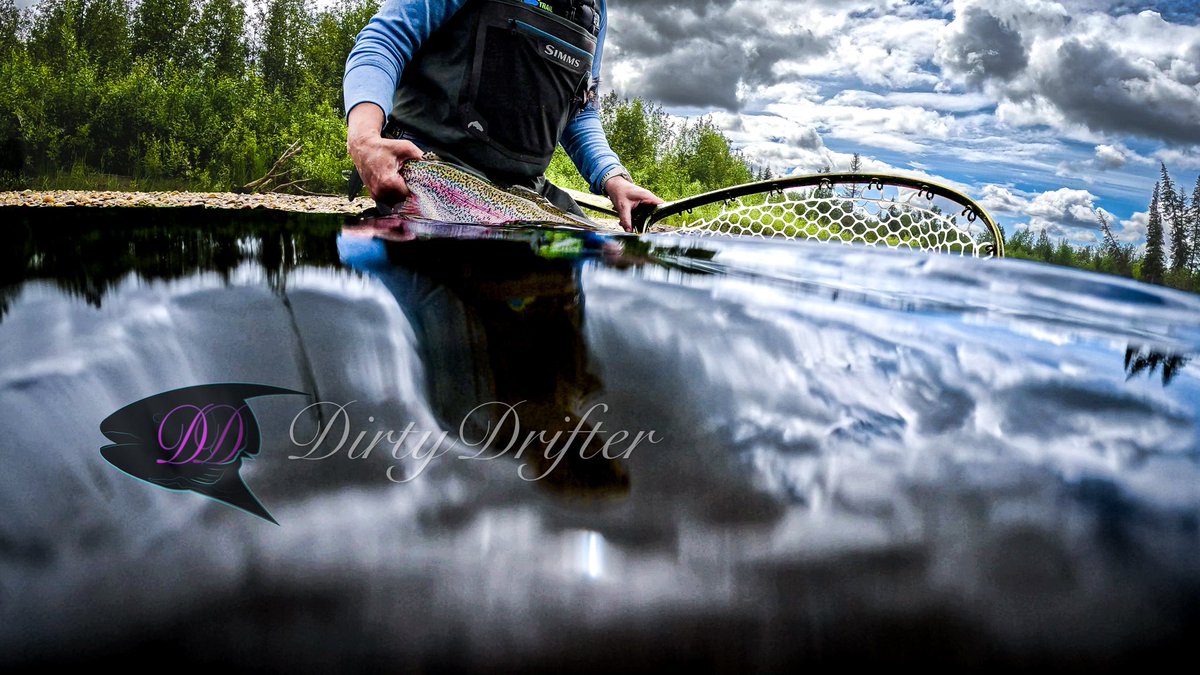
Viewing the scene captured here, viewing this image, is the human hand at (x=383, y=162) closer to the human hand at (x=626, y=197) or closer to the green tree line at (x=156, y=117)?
the human hand at (x=626, y=197)

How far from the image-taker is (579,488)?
0.86 feet

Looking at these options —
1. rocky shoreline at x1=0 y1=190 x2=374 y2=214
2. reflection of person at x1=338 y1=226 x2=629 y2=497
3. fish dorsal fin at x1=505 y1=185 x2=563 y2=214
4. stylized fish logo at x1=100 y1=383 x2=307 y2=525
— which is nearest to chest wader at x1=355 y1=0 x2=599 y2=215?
fish dorsal fin at x1=505 y1=185 x2=563 y2=214

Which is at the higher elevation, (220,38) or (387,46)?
(220,38)

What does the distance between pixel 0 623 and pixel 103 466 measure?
0.07m

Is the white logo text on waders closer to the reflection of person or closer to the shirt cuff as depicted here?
the shirt cuff

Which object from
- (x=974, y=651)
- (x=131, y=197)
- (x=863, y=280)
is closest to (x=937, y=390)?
(x=974, y=651)

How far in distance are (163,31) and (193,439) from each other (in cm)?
1595

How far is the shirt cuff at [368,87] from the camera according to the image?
1.23 metres

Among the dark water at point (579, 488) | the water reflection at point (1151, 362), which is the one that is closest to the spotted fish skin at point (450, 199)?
the dark water at point (579, 488)

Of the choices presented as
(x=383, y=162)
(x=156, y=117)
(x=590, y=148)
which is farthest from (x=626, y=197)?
(x=156, y=117)

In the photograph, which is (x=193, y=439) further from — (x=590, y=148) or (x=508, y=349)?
(x=590, y=148)

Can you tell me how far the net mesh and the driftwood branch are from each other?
9.02m

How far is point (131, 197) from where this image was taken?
854 centimetres

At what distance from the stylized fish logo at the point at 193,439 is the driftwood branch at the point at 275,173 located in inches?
396
